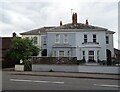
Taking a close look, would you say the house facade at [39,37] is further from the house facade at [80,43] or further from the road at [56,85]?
the road at [56,85]

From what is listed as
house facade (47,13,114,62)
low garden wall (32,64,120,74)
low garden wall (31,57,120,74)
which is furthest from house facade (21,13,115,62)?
low garden wall (32,64,120,74)

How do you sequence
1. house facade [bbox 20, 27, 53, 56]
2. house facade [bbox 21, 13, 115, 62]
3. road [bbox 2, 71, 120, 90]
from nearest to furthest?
road [bbox 2, 71, 120, 90] < house facade [bbox 21, 13, 115, 62] < house facade [bbox 20, 27, 53, 56]

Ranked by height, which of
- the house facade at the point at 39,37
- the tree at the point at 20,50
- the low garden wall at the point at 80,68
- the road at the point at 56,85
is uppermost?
the house facade at the point at 39,37

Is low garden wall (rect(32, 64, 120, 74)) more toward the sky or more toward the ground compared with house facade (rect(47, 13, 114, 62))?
more toward the ground

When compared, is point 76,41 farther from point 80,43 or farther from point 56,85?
point 56,85

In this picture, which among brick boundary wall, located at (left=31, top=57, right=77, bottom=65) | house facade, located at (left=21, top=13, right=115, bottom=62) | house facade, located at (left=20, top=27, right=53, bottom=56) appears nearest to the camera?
brick boundary wall, located at (left=31, top=57, right=77, bottom=65)

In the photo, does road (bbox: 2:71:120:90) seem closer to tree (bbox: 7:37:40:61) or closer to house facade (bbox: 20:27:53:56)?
tree (bbox: 7:37:40:61)

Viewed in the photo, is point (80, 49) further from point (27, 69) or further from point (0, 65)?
point (0, 65)

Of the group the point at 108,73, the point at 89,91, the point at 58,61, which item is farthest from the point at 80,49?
the point at 89,91

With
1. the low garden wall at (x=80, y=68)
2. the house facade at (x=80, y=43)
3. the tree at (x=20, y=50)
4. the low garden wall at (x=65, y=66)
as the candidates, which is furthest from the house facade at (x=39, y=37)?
the low garden wall at (x=80, y=68)

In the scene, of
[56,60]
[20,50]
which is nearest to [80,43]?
[56,60]

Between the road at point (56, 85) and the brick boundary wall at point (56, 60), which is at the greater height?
the brick boundary wall at point (56, 60)

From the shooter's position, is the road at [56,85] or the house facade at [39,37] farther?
the house facade at [39,37]

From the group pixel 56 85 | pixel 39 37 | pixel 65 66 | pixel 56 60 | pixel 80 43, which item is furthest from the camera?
pixel 39 37
